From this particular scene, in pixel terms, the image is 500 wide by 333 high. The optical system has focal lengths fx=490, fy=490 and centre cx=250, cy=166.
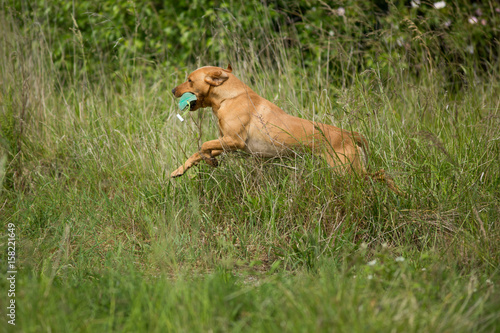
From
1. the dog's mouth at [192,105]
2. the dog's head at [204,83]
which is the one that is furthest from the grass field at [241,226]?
the dog's head at [204,83]

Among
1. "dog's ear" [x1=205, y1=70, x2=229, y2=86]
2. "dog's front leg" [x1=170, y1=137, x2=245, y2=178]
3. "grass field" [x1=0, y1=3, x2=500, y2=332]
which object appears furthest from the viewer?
"dog's ear" [x1=205, y1=70, x2=229, y2=86]

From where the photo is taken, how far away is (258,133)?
3373 mm

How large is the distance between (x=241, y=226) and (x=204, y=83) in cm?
104

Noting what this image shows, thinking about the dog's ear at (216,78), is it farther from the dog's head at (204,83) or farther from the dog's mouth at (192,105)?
the dog's mouth at (192,105)

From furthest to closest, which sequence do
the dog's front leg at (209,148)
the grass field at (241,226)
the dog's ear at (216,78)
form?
the dog's ear at (216,78) → the dog's front leg at (209,148) → the grass field at (241,226)

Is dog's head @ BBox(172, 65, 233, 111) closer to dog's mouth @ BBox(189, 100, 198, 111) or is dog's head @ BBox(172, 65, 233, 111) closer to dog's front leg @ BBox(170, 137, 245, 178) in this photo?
dog's mouth @ BBox(189, 100, 198, 111)

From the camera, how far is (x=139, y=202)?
11.8 ft

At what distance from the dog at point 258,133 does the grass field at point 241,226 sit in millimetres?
127

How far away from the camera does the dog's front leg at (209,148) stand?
3.31 metres

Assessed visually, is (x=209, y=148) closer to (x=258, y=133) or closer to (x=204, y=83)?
(x=258, y=133)

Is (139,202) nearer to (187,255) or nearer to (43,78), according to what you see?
(187,255)

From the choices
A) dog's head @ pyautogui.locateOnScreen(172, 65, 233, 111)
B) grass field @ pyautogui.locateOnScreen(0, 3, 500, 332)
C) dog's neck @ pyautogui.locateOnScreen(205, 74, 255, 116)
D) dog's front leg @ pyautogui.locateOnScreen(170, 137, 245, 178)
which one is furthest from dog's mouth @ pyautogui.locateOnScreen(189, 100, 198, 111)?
dog's front leg @ pyautogui.locateOnScreen(170, 137, 245, 178)

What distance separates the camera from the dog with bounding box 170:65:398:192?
10.9 feet

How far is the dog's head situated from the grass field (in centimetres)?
33
